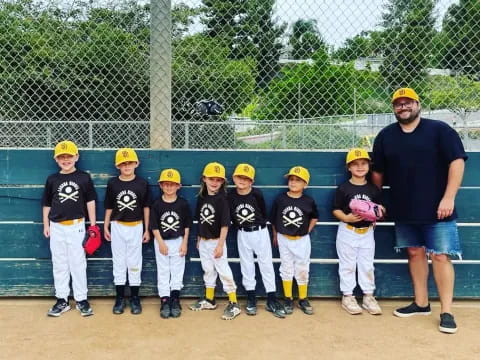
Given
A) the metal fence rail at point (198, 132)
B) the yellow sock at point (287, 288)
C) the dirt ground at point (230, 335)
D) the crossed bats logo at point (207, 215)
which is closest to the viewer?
the dirt ground at point (230, 335)

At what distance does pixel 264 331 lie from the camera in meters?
3.49

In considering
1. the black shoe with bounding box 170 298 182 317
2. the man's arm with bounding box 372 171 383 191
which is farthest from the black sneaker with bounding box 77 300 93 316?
the man's arm with bounding box 372 171 383 191

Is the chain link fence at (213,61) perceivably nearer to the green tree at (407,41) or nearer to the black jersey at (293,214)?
the green tree at (407,41)

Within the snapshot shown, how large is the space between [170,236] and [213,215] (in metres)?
0.39

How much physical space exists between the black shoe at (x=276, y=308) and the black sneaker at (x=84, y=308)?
1.42 m

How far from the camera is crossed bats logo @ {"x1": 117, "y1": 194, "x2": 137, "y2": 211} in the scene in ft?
12.6

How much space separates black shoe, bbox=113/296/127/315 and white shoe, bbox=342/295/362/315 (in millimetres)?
1819

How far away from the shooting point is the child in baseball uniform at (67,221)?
3.79m

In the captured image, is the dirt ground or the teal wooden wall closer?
the dirt ground

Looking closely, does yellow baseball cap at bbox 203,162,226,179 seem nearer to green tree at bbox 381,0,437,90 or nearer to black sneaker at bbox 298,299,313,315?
black sneaker at bbox 298,299,313,315

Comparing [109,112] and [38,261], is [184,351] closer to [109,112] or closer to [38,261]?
[38,261]

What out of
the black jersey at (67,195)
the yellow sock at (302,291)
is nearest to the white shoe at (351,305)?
the yellow sock at (302,291)

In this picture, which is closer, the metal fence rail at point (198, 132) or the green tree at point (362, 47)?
the green tree at point (362, 47)

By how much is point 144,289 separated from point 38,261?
0.94m
